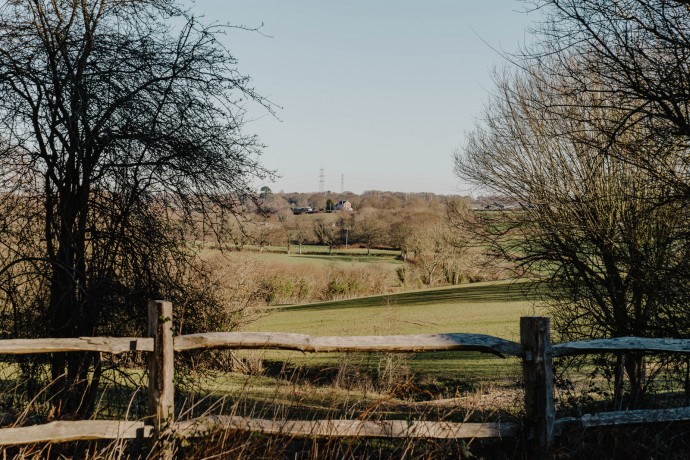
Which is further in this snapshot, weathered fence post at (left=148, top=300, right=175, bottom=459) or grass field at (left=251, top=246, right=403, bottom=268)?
grass field at (left=251, top=246, right=403, bottom=268)

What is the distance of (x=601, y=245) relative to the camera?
12.5 metres

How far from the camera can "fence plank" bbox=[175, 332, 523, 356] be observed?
490 cm

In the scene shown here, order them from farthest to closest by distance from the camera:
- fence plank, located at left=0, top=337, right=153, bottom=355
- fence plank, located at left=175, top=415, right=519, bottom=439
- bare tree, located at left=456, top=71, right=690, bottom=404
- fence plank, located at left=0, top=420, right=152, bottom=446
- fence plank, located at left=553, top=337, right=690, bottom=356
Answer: bare tree, located at left=456, top=71, right=690, bottom=404 → fence plank, located at left=553, top=337, right=690, bottom=356 → fence plank, located at left=175, top=415, right=519, bottom=439 → fence plank, located at left=0, top=337, right=153, bottom=355 → fence plank, located at left=0, top=420, right=152, bottom=446

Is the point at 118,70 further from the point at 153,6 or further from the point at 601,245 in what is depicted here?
the point at 601,245

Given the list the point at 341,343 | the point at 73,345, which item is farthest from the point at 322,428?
the point at 73,345

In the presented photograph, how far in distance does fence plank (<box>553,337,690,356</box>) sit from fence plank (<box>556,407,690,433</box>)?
490 mm

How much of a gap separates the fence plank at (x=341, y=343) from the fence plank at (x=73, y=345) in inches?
12.1

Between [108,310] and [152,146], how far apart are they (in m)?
1.92

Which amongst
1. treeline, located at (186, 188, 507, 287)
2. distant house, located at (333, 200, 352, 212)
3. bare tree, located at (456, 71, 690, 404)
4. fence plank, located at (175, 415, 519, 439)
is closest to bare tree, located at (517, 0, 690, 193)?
bare tree, located at (456, 71, 690, 404)

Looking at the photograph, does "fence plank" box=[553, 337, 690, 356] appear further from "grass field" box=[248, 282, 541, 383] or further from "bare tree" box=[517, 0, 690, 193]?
"grass field" box=[248, 282, 541, 383]

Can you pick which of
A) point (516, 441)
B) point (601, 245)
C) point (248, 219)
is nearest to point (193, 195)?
point (248, 219)

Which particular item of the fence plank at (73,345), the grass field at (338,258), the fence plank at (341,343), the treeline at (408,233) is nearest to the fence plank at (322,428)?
the fence plank at (341,343)

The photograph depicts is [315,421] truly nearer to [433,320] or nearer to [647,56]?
[647,56]

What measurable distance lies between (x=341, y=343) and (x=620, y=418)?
2267 mm
